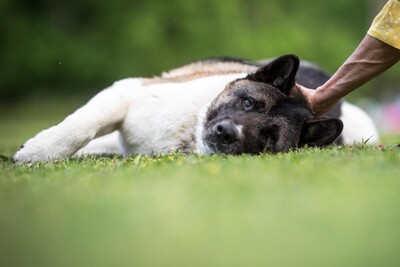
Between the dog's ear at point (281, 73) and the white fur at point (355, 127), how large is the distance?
185 cm

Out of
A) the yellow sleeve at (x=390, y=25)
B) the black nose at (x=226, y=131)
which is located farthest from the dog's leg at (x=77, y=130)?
the yellow sleeve at (x=390, y=25)

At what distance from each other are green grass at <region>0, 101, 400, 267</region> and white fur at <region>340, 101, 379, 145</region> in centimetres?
305

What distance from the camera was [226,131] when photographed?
567 centimetres

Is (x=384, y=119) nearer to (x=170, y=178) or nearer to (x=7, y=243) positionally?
(x=170, y=178)

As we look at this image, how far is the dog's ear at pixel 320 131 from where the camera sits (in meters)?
5.97

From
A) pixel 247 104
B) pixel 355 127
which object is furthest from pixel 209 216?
pixel 355 127

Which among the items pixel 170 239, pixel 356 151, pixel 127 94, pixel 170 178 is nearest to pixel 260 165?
pixel 170 178

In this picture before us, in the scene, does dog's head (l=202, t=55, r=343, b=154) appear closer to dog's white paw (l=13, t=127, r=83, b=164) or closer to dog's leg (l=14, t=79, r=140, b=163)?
dog's leg (l=14, t=79, r=140, b=163)

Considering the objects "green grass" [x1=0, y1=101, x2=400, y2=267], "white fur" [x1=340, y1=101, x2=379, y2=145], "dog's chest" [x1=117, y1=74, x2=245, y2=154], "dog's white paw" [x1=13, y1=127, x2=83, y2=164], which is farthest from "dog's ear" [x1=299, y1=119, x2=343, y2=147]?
"dog's white paw" [x1=13, y1=127, x2=83, y2=164]

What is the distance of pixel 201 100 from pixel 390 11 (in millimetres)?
2029

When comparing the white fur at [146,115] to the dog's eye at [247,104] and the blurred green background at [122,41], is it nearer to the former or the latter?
the dog's eye at [247,104]

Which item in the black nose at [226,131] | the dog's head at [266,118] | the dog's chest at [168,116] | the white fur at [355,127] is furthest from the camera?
the white fur at [355,127]

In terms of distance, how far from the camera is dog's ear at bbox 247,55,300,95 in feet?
19.8

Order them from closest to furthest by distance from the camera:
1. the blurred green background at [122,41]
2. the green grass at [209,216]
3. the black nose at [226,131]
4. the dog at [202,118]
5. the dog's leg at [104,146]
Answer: the green grass at [209,216] → the black nose at [226,131] → the dog at [202,118] → the dog's leg at [104,146] → the blurred green background at [122,41]
